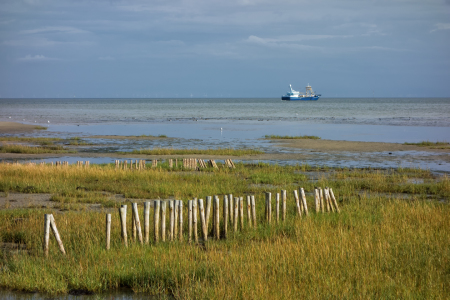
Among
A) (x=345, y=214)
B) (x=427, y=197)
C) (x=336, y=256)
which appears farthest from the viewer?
(x=427, y=197)

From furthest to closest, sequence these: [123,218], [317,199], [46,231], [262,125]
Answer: [262,125] → [317,199] → [123,218] → [46,231]

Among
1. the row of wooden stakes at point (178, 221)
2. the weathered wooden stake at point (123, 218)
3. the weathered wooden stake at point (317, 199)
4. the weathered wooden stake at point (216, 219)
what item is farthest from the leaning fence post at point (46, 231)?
the weathered wooden stake at point (317, 199)

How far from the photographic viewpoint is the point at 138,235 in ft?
28.4

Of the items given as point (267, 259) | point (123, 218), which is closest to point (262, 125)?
point (123, 218)

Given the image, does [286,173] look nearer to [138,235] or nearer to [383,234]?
[383,234]

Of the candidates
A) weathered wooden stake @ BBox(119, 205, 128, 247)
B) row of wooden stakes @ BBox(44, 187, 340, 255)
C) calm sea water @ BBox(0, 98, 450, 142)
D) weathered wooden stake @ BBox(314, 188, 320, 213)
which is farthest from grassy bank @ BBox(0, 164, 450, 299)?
calm sea water @ BBox(0, 98, 450, 142)

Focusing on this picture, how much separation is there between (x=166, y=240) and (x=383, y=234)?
4151 mm

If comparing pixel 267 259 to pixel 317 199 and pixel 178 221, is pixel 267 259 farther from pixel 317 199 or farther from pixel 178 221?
pixel 317 199

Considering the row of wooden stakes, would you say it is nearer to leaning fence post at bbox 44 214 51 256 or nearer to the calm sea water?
leaning fence post at bbox 44 214 51 256

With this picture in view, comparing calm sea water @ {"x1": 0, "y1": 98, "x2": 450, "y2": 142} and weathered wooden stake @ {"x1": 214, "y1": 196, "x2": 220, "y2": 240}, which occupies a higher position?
weathered wooden stake @ {"x1": 214, "y1": 196, "x2": 220, "y2": 240}

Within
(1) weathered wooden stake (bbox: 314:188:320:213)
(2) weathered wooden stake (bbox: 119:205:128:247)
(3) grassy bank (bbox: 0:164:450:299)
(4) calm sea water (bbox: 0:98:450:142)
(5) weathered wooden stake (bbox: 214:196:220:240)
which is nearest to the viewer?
(3) grassy bank (bbox: 0:164:450:299)

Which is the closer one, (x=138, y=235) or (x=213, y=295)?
(x=213, y=295)

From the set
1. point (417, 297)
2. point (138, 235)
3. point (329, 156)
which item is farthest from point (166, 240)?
point (329, 156)

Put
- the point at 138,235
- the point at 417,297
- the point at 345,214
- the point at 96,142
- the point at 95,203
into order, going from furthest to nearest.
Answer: the point at 96,142, the point at 95,203, the point at 345,214, the point at 138,235, the point at 417,297
